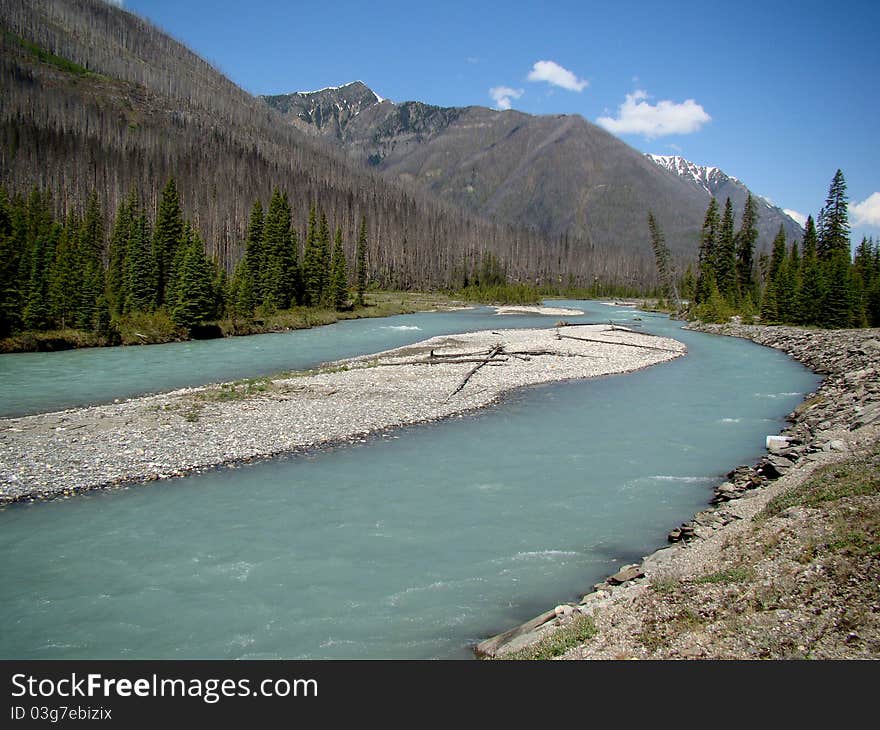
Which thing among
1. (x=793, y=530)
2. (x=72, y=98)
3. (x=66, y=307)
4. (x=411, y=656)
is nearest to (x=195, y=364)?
(x=66, y=307)

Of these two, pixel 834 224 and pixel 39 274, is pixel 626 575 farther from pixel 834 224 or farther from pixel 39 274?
pixel 834 224

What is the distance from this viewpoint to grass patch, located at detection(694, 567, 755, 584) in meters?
8.23

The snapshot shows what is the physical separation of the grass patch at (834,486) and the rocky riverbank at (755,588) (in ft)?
0.11

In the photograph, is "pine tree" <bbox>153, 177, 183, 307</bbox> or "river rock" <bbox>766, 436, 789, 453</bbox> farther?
"pine tree" <bbox>153, 177, 183, 307</bbox>

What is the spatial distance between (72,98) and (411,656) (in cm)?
16786

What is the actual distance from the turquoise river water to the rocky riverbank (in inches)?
49.8

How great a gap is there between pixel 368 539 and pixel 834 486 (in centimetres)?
904

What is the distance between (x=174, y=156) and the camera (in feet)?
413

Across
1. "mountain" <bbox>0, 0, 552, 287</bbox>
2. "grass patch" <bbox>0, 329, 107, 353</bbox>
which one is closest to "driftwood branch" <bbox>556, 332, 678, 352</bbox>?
"grass patch" <bbox>0, 329, 107, 353</bbox>

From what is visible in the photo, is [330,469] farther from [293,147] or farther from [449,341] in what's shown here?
[293,147]

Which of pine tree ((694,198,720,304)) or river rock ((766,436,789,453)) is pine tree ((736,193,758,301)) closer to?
pine tree ((694,198,720,304))

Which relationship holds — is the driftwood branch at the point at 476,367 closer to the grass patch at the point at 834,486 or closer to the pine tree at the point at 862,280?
the grass patch at the point at 834,486

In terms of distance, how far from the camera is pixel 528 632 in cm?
840

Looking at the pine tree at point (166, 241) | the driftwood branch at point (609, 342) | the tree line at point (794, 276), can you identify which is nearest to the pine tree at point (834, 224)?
the tree line at point (794, 276)
